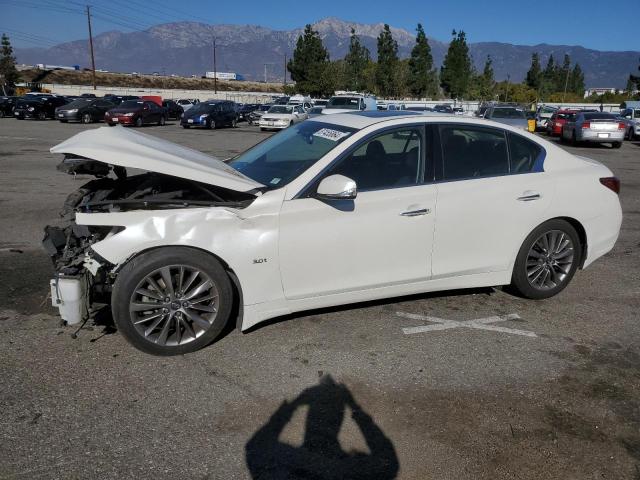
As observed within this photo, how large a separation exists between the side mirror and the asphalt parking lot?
111 cm

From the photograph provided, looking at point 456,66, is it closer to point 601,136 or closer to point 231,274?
point 601,136

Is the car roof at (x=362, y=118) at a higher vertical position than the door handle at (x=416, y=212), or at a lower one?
higher

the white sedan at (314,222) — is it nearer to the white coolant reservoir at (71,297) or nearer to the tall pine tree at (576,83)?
the white coolant reservoir at (71,297)

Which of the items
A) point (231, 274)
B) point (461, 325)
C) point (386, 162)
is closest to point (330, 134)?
point (386, 162)

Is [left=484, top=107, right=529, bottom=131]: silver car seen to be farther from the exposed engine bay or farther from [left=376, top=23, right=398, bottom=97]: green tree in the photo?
[left=376, top=23, right=398, bottom=97]: green tree

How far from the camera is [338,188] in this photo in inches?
145

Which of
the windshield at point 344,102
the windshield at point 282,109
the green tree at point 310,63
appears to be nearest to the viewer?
the windshield at point 344,102

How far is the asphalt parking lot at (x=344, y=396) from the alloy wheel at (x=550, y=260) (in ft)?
0.79

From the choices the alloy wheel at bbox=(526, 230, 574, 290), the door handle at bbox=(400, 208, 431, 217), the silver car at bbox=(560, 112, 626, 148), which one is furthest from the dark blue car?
the door handle at bbox=(400, 208, 431, 217)

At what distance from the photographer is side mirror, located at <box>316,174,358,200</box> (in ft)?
12.1

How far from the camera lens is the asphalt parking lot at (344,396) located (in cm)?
280

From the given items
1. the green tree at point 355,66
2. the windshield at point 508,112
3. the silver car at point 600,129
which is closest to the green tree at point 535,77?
the green tree at point 355,66

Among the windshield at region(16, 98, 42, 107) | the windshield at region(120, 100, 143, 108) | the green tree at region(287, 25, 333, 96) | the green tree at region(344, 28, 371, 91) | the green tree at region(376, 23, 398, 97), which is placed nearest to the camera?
the windshield at region(120, 100, 143, 108)

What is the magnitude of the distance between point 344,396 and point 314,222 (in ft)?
3.93
